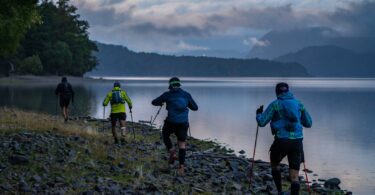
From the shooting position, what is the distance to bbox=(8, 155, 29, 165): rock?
1335cm

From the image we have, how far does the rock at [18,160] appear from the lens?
13352 millimetres

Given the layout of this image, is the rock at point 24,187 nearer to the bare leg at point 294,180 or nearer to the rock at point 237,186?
the rock at point 237,186

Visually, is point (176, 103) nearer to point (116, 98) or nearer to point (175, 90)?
point (175, 90)

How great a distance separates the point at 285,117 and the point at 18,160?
7.39m

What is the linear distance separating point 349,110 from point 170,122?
62.2 m

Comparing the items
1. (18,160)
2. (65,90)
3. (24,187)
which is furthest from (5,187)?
(65,90)

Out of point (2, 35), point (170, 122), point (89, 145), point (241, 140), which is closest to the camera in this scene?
point (170, 122)

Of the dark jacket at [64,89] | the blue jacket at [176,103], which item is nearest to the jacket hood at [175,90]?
the blue jacket at [176,103]

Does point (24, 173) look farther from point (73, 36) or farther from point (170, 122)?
point (73, 36)

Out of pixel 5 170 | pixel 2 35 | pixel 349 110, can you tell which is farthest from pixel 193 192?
pixel 349 110

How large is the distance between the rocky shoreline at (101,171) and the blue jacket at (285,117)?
3.02m

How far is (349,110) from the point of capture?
71.7 metres

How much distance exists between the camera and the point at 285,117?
11305 mm

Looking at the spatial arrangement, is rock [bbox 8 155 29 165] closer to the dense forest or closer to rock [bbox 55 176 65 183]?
rock [bbox 55 176 65 183]
